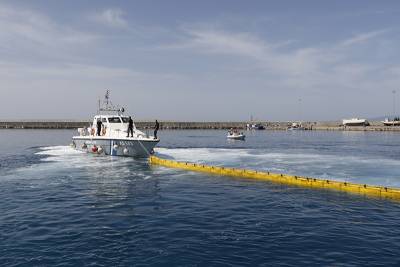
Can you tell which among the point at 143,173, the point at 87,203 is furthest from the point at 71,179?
the point at 87,203

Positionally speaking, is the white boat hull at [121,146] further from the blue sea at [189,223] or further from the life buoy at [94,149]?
the blue sea at [189,223]

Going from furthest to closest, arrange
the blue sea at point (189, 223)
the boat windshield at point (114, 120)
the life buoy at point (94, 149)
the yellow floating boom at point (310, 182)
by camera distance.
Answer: the boat windshield at point (114, 120) < the life buoy at point (94, 149) < the yellow floating boom at point (310, 182) < the blue sea at point (189, 223)

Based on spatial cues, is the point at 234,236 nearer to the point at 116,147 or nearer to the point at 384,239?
the point at 384,239

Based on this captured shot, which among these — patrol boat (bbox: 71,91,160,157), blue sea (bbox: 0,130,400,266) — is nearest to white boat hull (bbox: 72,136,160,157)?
patrol boat (bbox: 71,91,160,157)

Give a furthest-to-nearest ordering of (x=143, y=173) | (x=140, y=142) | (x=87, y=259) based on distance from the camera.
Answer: (x=140, y=142), (x=143, y=173), (x=87, y=259)

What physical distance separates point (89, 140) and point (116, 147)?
555 cm

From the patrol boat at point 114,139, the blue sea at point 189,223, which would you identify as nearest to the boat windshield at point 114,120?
the patrol boat at point 114,139

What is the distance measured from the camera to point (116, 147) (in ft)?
135

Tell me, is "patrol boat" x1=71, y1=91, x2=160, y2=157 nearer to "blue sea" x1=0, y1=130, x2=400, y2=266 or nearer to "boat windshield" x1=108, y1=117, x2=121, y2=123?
"boat windshield" x1=108, y1=117, x2=121, y2=123

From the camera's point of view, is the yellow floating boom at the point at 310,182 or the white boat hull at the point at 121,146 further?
the white boat hull at the point at 121,146

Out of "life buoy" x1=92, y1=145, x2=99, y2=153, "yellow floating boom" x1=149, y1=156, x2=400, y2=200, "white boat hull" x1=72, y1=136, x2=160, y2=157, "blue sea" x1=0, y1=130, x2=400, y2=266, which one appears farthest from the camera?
"life buoy" x1=92, y1=145, x2=99, y2=153

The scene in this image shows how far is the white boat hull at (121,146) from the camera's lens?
39438 mm

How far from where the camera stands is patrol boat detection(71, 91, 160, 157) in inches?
1561

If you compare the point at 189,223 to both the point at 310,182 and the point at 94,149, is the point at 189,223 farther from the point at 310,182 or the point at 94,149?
the point at 94,149
